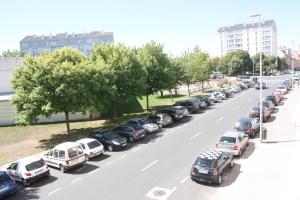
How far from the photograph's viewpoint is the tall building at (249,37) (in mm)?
164500

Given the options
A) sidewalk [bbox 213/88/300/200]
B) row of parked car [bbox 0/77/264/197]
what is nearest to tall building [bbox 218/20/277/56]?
row of parked car [bbox 0/77/264/197]

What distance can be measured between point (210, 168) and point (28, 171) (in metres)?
10.3

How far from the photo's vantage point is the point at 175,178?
1725 centimetres

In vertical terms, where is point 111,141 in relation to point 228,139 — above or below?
below

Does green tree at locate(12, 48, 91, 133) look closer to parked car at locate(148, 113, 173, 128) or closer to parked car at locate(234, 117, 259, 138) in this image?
parked car at locate(148, 113, 173, 128)

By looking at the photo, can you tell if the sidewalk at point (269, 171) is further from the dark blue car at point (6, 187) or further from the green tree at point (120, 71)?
the green tree at point (120, 71)

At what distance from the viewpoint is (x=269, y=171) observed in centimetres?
1761

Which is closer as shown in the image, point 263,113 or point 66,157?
point 66,157

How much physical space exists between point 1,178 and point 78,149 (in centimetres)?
532

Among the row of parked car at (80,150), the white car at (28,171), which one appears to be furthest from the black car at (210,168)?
the white car at (28,171)

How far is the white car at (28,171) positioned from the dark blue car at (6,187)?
1.33 metres

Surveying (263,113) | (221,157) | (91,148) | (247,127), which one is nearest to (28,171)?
(91,148)

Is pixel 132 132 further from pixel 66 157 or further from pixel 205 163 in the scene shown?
pixel 205 163

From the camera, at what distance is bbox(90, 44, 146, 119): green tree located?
3225 centimetres
